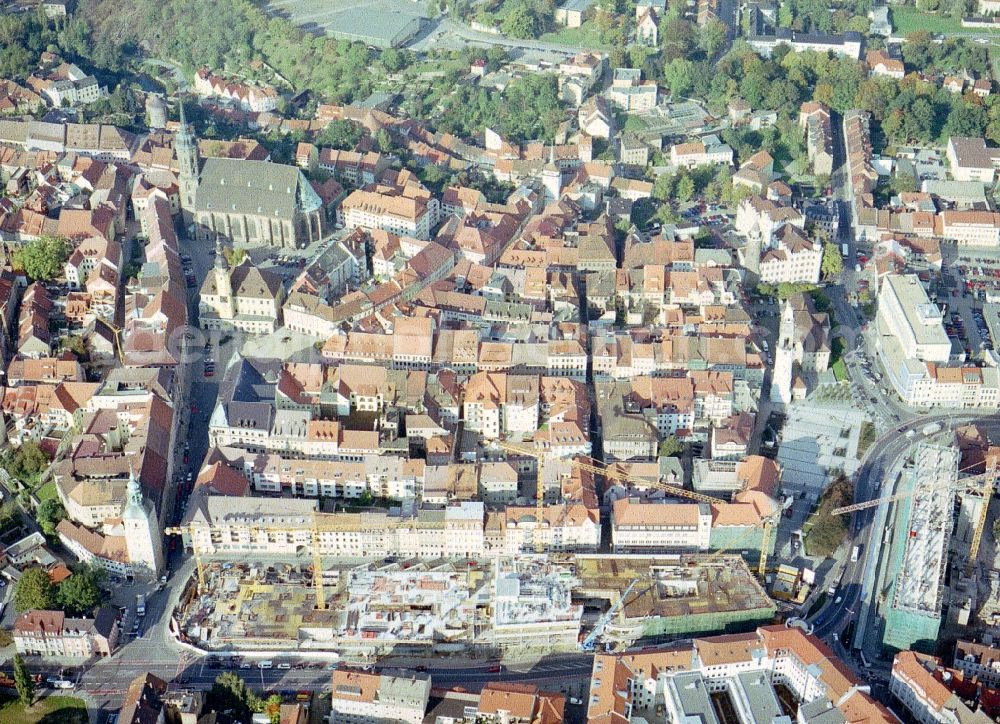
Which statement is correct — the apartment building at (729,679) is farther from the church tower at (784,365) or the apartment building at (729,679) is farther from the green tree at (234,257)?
the green tree at (234,257)

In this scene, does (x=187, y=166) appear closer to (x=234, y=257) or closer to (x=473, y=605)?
(x=234, y=257)

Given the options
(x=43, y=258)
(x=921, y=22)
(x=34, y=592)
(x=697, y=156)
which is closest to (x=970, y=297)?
(x=697, y=156)

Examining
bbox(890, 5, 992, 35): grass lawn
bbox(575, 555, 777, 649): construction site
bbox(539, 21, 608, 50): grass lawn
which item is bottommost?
bbox(575, 555, 777, 649): construction site

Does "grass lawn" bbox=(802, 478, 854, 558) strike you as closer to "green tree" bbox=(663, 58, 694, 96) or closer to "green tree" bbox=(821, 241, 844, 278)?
"green tree" bbox=(821, 241, 844, 278)

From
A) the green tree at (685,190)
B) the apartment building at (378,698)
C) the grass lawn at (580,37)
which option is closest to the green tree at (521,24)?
the grass lawn at (580,37)

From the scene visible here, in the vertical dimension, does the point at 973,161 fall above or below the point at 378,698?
above

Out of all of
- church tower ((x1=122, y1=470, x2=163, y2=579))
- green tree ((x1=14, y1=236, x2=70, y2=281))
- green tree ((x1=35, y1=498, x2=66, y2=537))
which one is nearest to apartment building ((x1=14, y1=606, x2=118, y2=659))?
church tower ((x1=122, y1=470, x2=163, y2=579))
